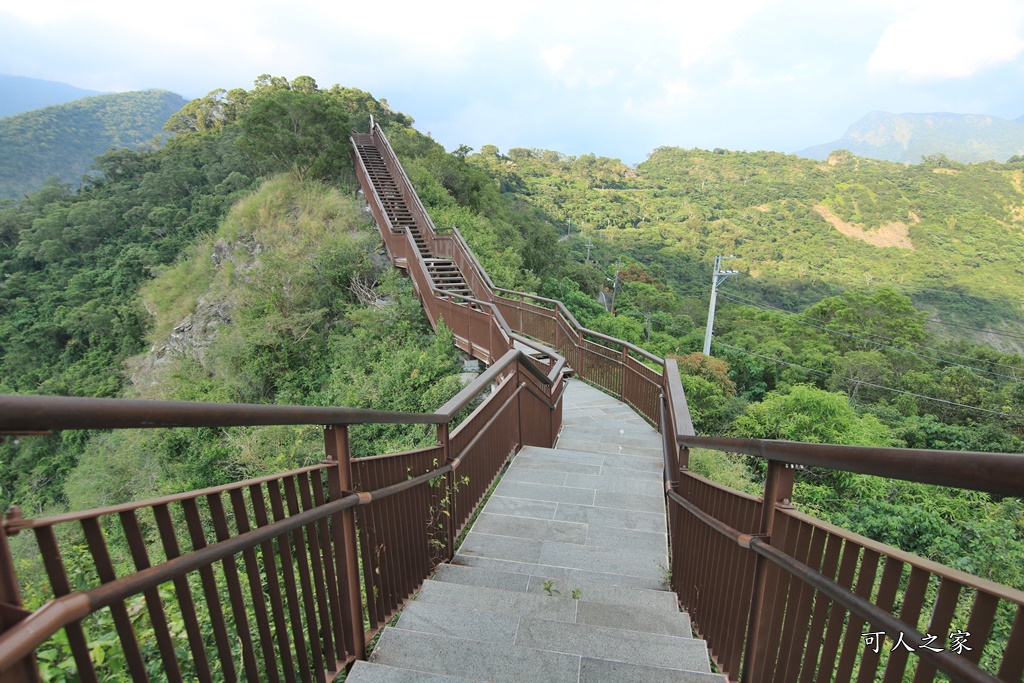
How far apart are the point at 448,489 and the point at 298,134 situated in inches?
937

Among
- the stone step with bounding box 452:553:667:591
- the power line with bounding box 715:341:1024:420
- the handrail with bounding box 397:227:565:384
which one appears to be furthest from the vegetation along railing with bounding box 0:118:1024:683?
the power line with bounding box 715:341:1024:420

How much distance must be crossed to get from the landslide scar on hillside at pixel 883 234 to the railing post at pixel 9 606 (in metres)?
95.7

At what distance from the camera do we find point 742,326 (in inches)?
1828

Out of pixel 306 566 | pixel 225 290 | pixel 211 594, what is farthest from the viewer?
pixel 225 290

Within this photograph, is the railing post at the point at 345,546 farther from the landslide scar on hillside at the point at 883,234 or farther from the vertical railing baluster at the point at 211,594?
the landslide scar on hillside at the point at 883,234

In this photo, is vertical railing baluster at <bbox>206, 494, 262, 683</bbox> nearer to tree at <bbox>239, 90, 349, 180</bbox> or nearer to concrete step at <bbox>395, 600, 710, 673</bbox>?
concrete step at <bbox>395, 600, 710, 673</bbox>

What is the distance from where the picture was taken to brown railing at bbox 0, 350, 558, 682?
41.8 inches

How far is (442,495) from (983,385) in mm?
32741

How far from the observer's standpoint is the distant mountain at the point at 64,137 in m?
64.8

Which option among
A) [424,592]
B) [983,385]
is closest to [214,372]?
[424,592]

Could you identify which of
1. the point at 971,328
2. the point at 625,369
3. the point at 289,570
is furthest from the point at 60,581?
the point at 971,328

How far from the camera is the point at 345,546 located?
226 cm

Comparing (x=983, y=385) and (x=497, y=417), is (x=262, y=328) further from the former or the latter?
(x=983, y=385)

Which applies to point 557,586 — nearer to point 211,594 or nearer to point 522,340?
point 211,594
